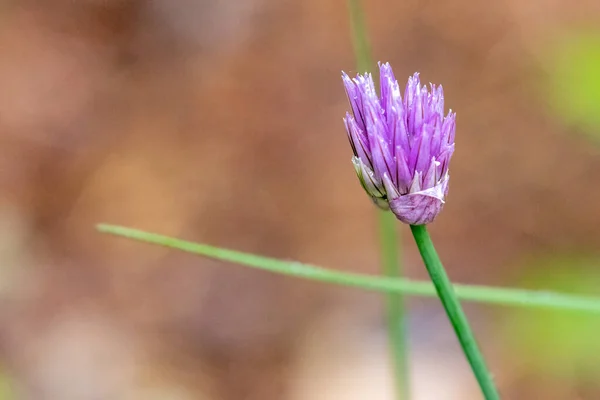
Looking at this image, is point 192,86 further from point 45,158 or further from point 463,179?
point 463,179

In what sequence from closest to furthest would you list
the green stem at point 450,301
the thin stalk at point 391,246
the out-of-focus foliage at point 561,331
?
1. the green stem at point 450,301
2. the thin stalk at point 391,246
3. the out-of-focus foliage at point 561,331

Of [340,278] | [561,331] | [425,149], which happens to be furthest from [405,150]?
[561,331]

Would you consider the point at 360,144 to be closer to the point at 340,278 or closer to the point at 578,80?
the point at 340,278

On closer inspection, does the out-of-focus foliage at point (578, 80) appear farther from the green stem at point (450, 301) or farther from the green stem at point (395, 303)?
the green stem at point (450, 301)

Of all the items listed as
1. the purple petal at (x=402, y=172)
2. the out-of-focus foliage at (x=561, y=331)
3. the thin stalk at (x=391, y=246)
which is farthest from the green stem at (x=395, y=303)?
the out-of-focus foliage at (x=561, y=331)

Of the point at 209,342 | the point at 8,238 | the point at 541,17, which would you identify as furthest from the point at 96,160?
the point at 541,17

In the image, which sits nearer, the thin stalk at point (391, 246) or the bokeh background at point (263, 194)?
the thin stalk at point (391, 246)
